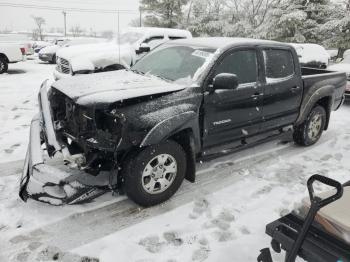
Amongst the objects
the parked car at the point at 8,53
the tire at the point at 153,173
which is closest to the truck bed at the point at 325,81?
the tire at the point at 153,173

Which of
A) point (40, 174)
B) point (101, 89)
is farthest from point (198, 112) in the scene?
point (40, 174)

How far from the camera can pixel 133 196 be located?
376 centimetres

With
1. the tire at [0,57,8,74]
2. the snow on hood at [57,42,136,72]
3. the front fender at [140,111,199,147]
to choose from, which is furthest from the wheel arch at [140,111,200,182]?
the tire at [0,57,8,74]

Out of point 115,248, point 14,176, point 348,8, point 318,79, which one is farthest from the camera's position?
point 348,8

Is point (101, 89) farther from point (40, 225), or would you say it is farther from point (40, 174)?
point (40, 225)

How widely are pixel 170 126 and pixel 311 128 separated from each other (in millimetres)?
3389

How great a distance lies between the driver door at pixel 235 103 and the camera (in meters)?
Result: 4.32

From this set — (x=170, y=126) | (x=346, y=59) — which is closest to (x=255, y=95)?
(x=170, y=126)

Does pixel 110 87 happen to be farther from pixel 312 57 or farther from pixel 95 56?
pixel 312 57

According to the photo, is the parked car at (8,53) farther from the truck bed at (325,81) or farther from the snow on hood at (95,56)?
the truck bed at (325,81)

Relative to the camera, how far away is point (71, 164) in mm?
3484

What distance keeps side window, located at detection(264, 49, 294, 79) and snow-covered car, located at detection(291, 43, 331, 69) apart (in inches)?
383

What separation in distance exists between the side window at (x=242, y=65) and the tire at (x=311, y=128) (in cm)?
172

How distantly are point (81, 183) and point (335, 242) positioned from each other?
2.40 meters
